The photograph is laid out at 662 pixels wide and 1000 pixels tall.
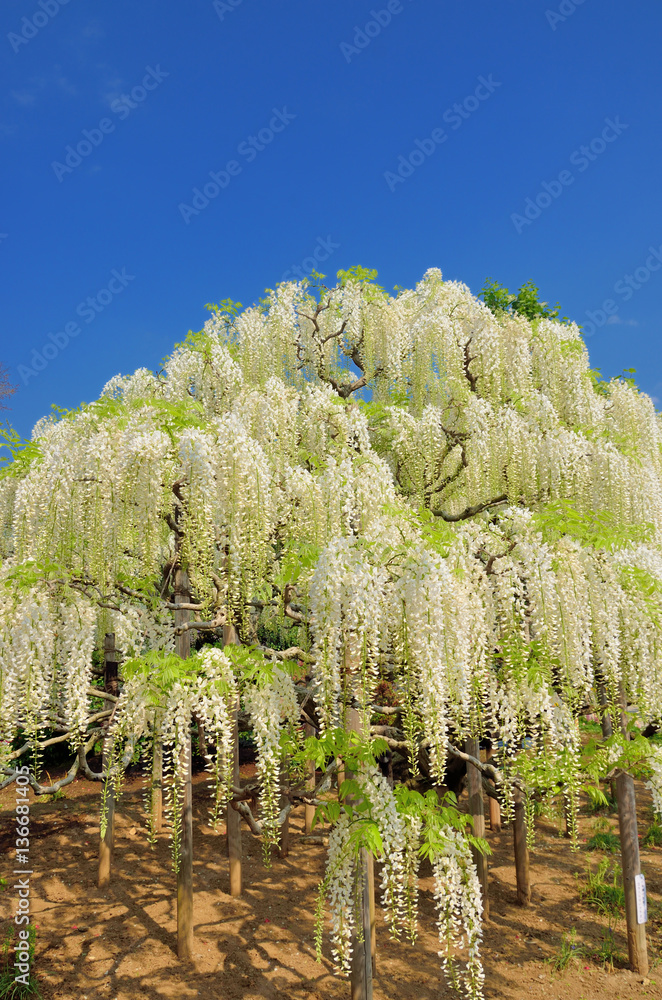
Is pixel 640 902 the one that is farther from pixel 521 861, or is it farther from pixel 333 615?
pixel 333 615

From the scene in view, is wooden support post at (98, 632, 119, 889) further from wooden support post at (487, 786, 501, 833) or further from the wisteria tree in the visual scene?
wooden support post at (487, 786, 501, 833)

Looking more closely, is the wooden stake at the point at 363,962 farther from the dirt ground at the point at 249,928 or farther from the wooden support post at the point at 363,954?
the dirt ground at the point at 249,928

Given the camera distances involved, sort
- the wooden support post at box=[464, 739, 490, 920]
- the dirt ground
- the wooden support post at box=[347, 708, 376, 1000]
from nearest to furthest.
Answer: the wooden support post at box=[347, 708, 376, 1000] → the dirt ground → the wooden support post at box=[464, 739, 490, 920]

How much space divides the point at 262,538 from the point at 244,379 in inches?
150

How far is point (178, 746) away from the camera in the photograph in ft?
16.3

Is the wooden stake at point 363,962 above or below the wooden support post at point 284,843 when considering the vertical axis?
above

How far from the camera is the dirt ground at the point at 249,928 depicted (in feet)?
20.4

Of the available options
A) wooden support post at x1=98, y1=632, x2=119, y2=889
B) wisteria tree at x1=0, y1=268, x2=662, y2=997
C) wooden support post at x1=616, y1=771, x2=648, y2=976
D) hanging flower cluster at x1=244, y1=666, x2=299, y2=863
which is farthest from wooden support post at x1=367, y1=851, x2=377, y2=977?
wooden support post at x1=98, y1=632, x2=119, y2=889

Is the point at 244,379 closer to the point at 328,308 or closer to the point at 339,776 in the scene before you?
the point at 328,308

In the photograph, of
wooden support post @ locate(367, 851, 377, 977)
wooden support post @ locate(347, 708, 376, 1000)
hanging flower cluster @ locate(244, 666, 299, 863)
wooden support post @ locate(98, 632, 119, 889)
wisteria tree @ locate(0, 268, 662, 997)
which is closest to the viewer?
wisteria tree @ locate(0, 268, 662, 997)

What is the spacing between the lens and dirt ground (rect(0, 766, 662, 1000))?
20.4 feet

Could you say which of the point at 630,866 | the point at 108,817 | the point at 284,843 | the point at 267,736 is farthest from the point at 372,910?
the point at 108,817

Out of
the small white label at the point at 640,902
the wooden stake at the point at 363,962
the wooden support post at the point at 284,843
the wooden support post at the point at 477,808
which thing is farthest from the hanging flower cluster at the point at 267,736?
the small white label at the point at 640,902

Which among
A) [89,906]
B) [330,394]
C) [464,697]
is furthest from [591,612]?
[89,906]
